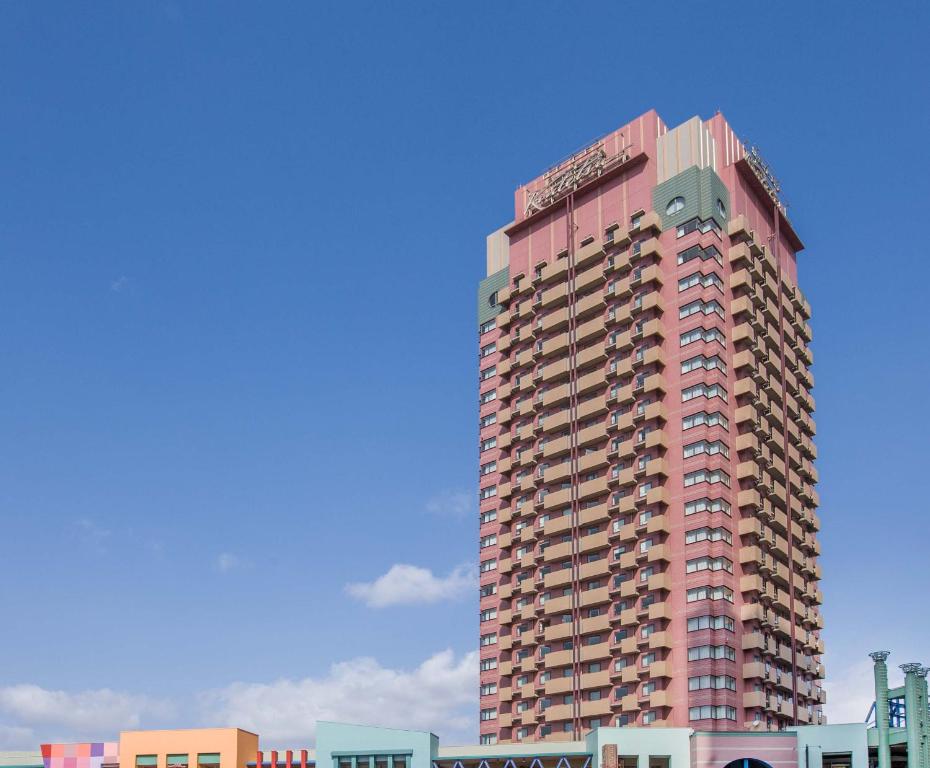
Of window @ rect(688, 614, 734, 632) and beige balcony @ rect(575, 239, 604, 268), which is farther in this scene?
beige balcony @ rect(575, 239, 604, 268)

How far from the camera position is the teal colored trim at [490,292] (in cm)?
17012

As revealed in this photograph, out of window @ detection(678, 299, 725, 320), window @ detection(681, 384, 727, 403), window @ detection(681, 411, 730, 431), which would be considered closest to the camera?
window @ detection(681, 411, 730, 431)

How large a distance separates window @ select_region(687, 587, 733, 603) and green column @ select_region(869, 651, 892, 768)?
2777 cm

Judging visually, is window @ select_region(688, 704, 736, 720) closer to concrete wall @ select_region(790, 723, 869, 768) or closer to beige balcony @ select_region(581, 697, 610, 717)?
beige balcony @ select_region(581, 697, 610, 717)

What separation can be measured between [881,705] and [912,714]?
9.54 feet

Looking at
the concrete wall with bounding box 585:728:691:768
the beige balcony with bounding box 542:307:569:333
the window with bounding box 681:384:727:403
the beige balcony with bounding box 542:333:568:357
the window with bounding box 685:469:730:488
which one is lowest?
the concrete wall with bounding box 585:728:691:768

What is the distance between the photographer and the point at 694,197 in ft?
483

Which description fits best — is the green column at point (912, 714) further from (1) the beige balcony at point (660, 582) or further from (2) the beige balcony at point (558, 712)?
(2) the beige balcony at point (558, 712)

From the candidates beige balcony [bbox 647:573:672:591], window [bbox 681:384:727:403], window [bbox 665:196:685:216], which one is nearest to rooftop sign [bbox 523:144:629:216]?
window [bbox 665:196:685:216]

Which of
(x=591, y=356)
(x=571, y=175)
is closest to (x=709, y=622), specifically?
(x=591, y=356)

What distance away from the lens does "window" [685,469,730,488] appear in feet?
444

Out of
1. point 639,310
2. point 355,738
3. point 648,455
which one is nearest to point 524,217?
point 639,310

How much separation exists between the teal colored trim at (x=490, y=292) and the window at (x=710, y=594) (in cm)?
5175

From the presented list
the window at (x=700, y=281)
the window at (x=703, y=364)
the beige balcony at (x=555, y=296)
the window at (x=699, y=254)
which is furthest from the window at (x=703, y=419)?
the beige balcony at (x=555, y=296)
